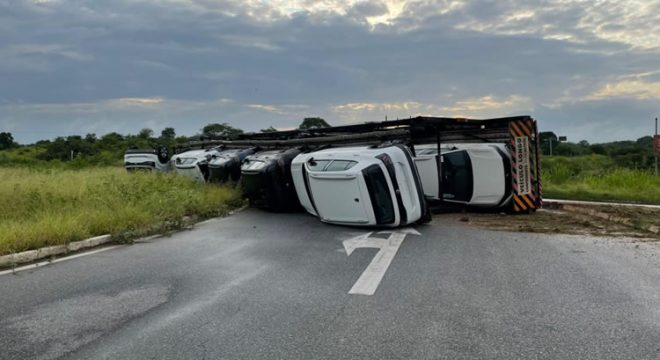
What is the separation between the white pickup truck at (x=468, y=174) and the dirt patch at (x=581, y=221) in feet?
1.52

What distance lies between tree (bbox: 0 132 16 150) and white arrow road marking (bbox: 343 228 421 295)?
55190mm

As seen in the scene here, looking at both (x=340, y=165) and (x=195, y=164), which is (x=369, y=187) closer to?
(x=340, y=165)

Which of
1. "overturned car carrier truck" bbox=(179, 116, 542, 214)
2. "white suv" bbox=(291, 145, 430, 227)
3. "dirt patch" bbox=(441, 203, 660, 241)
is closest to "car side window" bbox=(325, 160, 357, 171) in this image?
"white suv" bbox=(291, 145, 430, 227)

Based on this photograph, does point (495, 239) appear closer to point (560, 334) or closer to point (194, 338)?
point (560, 334)

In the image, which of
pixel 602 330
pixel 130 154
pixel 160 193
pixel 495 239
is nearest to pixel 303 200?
pixel 160 193

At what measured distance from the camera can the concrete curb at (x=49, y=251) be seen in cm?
736

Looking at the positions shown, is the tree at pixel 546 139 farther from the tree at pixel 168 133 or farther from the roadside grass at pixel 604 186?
the tree at pixel 168 133

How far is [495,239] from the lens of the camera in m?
9.00

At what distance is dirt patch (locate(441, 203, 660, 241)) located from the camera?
985 cm

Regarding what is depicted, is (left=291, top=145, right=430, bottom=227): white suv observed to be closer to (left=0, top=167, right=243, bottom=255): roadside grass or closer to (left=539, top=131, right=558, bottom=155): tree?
(left=0, top=167, right=243, bottom=255): roadside grass

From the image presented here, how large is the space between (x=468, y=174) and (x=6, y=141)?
2181 inches

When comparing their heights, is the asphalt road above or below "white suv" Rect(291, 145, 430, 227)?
below

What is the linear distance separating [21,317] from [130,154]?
766 inches

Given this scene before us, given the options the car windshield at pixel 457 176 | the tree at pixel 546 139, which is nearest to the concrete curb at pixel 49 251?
the car windshield at pixel 457 176
